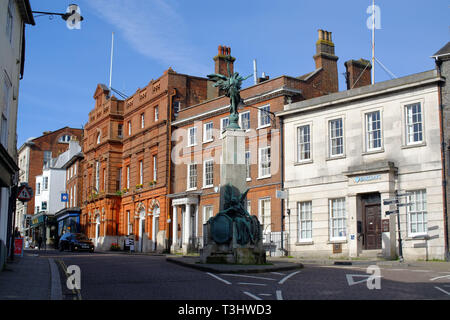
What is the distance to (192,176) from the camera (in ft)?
134

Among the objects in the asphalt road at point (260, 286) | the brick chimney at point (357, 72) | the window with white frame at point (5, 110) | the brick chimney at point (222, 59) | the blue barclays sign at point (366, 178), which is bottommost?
the asphalt road at point (260, 286)

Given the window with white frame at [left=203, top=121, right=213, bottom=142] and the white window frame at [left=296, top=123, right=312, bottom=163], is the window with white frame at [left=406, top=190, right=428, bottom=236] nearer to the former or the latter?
the white window frame at [left=296, top=123, right=312, bottom=163]

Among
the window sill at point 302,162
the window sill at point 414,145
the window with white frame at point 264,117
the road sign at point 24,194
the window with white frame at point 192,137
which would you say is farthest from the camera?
the window with white frame at point 192,137

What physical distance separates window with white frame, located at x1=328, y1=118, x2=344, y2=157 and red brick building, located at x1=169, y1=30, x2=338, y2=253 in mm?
3645

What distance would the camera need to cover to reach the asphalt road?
37.2ft

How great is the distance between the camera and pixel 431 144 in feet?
84.1

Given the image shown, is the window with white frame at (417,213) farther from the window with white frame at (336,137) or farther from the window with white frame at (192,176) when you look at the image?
the window with white frame at (192,176)

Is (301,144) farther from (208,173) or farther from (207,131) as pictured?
(207,131)

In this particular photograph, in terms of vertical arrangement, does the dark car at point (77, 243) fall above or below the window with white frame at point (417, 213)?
below

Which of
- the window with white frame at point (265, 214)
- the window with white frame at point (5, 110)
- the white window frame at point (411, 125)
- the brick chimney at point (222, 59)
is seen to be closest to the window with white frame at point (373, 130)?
the white window frame at point (411, 125)

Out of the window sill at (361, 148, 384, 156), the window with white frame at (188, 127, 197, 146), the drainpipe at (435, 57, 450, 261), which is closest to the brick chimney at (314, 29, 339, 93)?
the window sill at (361, 148, 384, 156)

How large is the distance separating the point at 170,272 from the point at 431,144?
1440cm

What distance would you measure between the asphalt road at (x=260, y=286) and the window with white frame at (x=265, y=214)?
1606cm

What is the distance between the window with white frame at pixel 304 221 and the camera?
30531 millimetres
